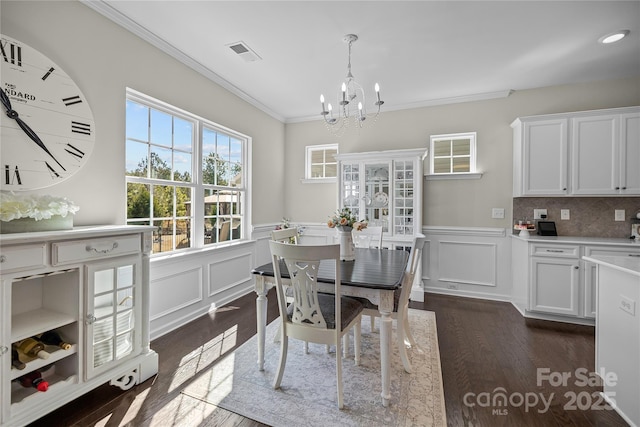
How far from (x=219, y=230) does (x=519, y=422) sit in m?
3.33

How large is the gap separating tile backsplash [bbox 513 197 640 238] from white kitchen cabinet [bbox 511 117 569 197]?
333 millimetres

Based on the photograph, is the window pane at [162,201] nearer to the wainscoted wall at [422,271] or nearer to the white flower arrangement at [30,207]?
the wainscoted wall at [422,271]

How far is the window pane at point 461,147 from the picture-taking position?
13.6 ft

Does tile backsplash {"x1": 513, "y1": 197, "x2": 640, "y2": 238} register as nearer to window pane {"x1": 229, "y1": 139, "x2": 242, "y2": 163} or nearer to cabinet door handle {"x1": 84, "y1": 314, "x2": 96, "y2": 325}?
window pane {"x1": 229, "y1": 139, "x2": 242, "y2": 163}

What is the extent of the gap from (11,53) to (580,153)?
505 centimetres

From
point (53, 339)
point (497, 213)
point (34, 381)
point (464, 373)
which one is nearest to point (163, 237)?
point (53, 339)

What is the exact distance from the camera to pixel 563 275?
3141 millimetres

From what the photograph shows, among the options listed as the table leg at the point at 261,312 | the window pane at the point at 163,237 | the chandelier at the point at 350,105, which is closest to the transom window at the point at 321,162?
the chandelier at the point at 350,105

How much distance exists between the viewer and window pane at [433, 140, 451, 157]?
13.8ft

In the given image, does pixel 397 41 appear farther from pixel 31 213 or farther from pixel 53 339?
pixel 53 339

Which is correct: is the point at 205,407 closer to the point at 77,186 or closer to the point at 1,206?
the point at 1,206

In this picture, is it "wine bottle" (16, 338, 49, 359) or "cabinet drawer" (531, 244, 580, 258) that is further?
"cabinet drawer" (531, 244, 580, 258)

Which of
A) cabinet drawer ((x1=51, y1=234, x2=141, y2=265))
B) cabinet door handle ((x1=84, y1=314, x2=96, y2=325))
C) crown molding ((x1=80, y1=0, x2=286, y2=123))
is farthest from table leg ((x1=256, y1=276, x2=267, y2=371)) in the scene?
crown molding ((x1=80, y1=0, x2=286, y2=123))

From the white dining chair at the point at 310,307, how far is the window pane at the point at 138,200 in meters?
Answer: 1.59
